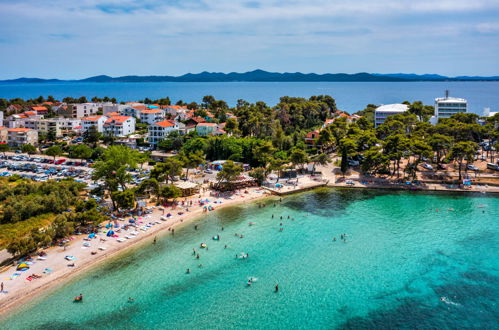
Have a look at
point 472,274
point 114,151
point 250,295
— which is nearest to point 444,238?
point 472,274

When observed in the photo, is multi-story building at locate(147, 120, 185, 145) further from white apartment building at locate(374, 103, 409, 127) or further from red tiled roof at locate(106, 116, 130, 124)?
white apartment building at locate(374, 103, 409, 127)

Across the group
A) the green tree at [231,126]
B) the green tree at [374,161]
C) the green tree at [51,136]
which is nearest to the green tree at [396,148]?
the green tree at [374,161]

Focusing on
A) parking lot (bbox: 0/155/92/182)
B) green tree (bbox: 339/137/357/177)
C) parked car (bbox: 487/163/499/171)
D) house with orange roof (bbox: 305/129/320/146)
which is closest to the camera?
parking lot (bbox: 0/155/92/182)

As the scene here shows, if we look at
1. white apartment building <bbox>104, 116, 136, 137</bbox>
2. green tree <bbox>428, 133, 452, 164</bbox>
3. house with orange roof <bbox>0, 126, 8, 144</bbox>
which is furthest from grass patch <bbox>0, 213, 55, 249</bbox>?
house with orange roof <bbox>0, 126, 8, 144</bbox>

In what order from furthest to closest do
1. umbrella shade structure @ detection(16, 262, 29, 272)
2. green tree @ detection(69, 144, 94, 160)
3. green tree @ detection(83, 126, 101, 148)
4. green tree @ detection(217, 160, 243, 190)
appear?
green tree @ detection(83, 126, 101, 148), green tree @ detection(69, 144, 94, 160), green tree @ detection(217, 160, 243, 190), umbrella shade structure @ detection(16, 262, 29, 272)

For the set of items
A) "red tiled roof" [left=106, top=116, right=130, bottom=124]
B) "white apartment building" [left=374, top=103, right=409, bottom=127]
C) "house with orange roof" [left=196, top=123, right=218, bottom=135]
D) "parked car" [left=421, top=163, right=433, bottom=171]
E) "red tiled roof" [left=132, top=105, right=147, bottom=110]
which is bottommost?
"parked car" [left=421, top=163, right=433, bottom=171]

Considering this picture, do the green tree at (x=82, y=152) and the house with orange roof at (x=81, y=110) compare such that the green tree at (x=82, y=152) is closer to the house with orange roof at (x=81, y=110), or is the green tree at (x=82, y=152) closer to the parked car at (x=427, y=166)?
the house with orange roof at (x=81, y=110)

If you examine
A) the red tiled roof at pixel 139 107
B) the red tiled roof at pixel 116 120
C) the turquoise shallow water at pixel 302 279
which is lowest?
the turquoise shallow water at pixel 302 279
